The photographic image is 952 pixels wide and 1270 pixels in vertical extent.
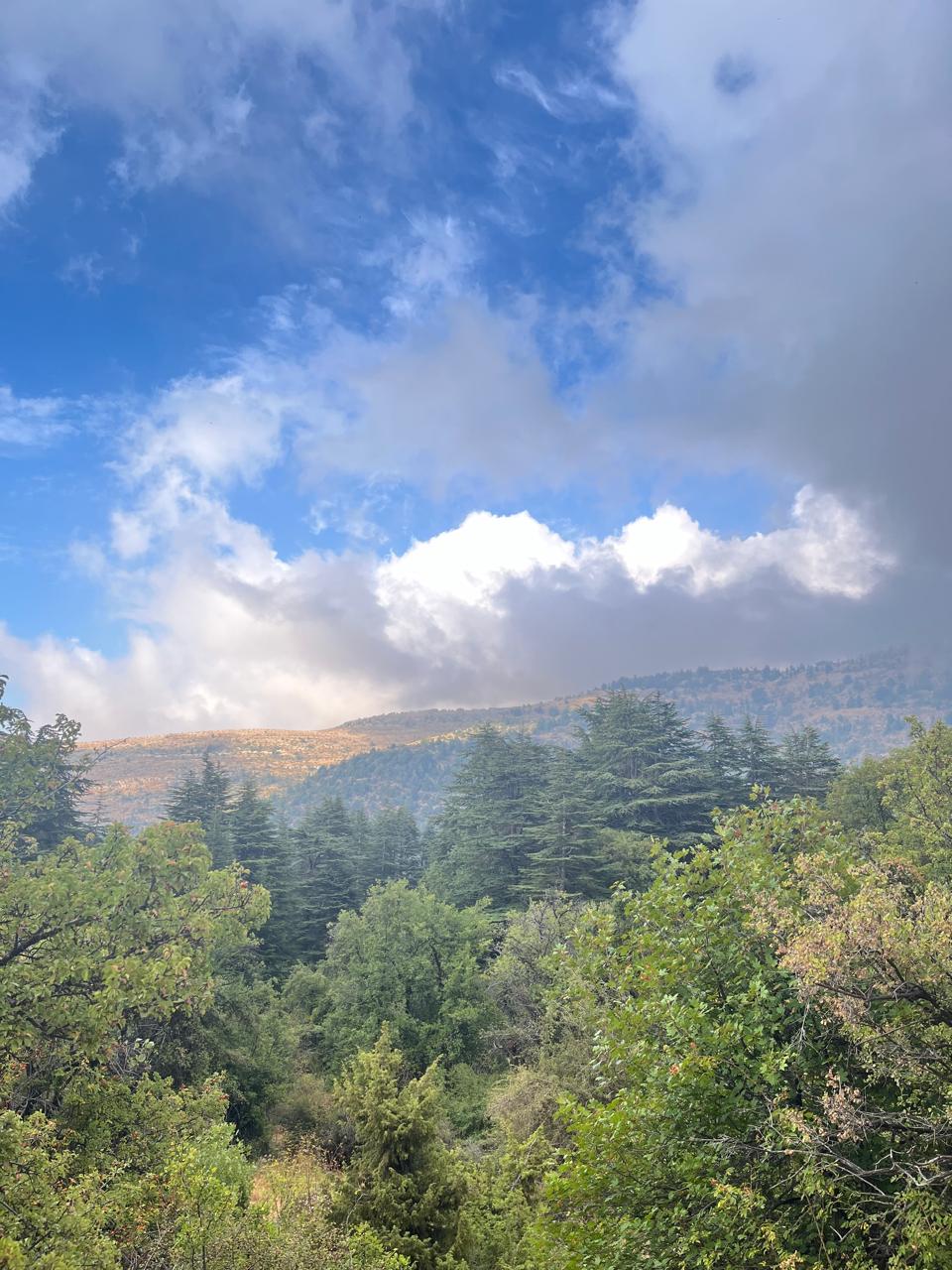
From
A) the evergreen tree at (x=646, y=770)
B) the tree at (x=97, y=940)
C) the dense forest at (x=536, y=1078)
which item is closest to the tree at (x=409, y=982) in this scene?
the dense forest at (x=536, y=1078)

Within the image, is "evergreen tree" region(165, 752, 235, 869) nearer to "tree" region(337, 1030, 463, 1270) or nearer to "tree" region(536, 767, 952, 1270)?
"tree" region(337, 1030, 463, 1270)

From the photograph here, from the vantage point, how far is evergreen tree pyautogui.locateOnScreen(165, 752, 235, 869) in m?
44.9

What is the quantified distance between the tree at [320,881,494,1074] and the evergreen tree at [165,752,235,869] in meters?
13.8

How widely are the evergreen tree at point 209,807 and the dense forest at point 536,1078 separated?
15153 mm

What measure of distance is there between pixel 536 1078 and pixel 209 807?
117 feet

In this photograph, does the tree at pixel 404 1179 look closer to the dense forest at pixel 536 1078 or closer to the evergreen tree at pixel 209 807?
the dense forest at pixel 536 1078

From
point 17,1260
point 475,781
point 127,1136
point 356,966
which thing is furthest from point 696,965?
point 475,781

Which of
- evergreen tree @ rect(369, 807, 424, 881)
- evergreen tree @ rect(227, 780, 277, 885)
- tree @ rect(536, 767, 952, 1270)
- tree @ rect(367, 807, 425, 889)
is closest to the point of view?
tree @ rect(536, 767, 952, 1270)

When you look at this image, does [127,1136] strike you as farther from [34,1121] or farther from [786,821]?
[786,821]

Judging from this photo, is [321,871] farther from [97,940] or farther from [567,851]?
[97,940]

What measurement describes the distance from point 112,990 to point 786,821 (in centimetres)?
1226

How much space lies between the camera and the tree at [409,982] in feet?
99.4

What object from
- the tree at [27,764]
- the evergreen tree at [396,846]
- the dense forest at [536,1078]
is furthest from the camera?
the evergreen tree at [396,846]

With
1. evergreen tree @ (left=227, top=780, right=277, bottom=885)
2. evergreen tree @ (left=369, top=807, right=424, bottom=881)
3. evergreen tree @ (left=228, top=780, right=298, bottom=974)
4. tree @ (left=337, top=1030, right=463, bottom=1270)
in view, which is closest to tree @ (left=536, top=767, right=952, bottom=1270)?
tree @ (left=337, top=1030, right=463, bottom=1270)
